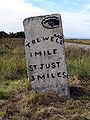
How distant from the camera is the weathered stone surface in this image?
7137 millimetres

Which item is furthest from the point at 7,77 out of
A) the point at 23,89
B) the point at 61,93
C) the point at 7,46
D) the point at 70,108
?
the point at 7,46

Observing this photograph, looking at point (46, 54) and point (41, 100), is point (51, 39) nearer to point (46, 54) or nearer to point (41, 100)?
point (46, 54)

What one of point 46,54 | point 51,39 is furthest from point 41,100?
point 51,39

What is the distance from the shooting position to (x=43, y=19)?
7.21 metres

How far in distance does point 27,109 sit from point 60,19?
5.48 ft

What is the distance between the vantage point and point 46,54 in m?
7.18

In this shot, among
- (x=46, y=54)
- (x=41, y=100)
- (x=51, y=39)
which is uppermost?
(x=51, y=39)

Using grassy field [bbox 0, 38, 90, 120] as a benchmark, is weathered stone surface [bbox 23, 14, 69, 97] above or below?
above

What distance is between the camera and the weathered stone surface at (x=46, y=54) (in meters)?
7.14

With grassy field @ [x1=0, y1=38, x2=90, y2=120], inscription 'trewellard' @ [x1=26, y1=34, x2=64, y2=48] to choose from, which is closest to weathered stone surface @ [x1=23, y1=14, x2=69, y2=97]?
inscription 'trewellard' @ [x1=26, y1=34, x2=64, y2=48]

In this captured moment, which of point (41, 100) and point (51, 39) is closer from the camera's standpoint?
point (41, 100)

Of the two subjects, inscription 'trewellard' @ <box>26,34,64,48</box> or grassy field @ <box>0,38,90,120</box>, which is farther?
inscription 'trewellard' @ <box>26,34,64,48</box>

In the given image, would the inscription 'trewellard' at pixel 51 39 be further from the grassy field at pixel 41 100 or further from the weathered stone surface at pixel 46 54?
the grassy field at pixel 41 100

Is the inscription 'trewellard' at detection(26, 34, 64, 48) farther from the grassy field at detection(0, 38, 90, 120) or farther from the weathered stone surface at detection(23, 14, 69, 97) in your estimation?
the grassy field at detection(0, 38, 90, 120)
